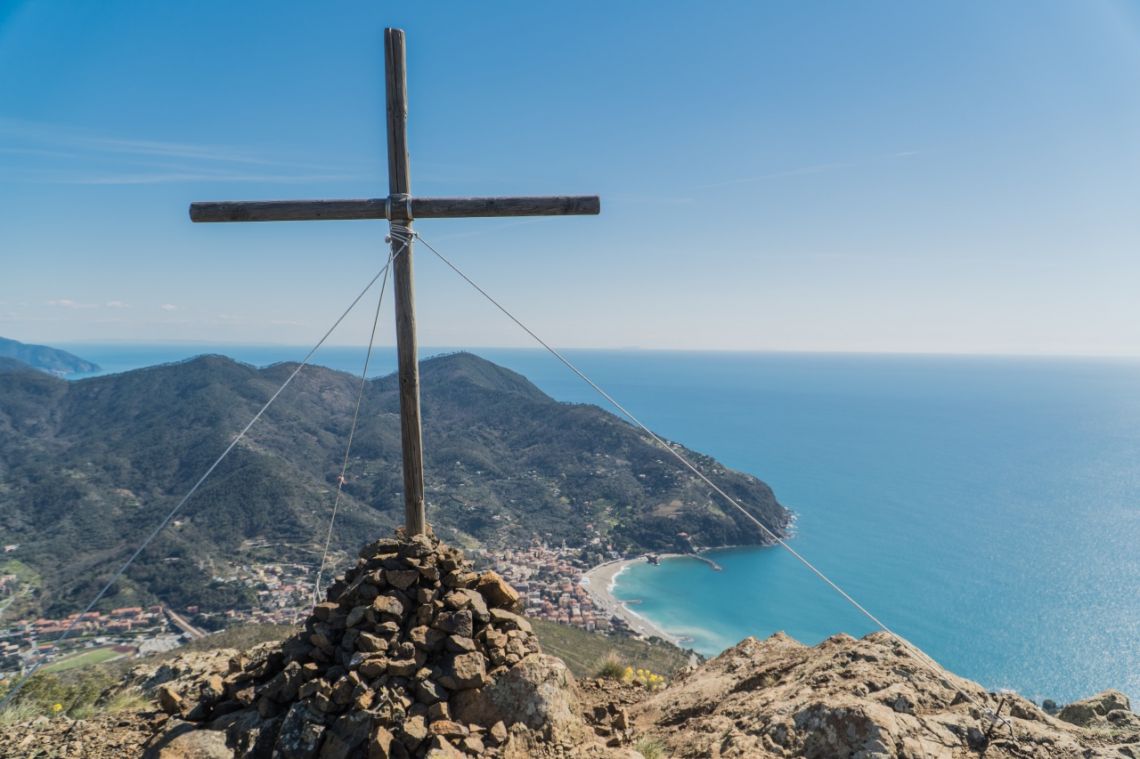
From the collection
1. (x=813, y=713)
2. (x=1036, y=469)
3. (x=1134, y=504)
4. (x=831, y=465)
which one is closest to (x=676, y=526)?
(x=831, y=465)

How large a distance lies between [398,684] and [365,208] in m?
4.47

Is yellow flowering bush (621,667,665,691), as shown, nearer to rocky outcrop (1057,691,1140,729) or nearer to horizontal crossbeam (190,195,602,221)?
rocky outcrop (1057,691,1140,729)

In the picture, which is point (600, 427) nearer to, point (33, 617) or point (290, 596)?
point (290, 596)

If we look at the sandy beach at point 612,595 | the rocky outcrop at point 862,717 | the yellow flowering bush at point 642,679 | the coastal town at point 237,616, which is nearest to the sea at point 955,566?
the sandy beach at point 612,595

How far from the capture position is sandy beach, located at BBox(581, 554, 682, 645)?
52.2 meters

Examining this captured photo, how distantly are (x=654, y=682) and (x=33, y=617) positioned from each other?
70.3m

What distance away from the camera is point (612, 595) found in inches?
2450

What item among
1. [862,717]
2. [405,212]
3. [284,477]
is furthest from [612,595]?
[405,212]

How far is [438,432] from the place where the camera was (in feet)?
356

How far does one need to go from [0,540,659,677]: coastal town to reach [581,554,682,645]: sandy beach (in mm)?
165

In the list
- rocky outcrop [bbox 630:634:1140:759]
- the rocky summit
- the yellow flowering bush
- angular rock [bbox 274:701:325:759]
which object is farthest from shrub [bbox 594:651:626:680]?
angular rock [bbox 274:701:325:759]

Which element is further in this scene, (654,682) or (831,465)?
(831,465)

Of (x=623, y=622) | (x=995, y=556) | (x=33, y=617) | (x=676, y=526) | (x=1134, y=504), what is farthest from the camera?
(x=1134, y=504)

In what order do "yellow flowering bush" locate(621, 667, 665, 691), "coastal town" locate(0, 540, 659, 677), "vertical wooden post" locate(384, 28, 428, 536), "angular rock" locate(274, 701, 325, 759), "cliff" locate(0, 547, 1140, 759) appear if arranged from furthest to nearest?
"coastal town" locate(0, 540, 659, 677), "yellow flowering bush" locate(621, 667, 665, 691), "vertical wooden post" locate(384, 28, 428, 536), "cliff" locate(0, 547, 1140, 759), "angular rock" locate(274, 701, 325, 759)
